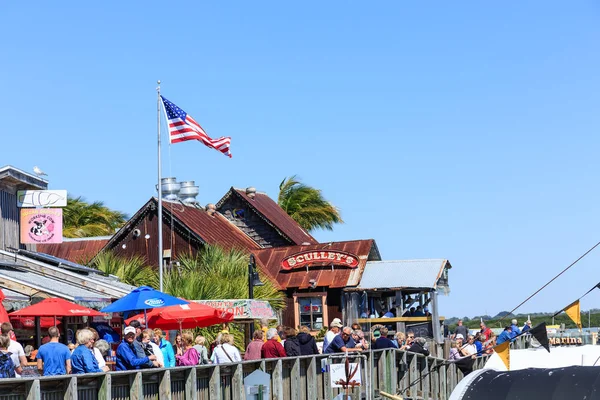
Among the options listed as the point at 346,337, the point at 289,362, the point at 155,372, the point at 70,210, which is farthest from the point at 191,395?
the point at 70,210

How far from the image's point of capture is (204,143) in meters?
31.2

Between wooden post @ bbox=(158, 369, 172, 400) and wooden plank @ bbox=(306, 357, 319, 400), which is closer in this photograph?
wooden post @ bbox=(158, 369, 172, 400)

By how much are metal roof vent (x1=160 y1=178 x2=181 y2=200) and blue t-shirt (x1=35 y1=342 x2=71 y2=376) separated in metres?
32.0

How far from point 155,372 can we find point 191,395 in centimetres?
89

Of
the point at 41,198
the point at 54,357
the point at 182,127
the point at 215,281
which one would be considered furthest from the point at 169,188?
the point at 54,357

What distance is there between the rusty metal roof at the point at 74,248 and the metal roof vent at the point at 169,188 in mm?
3299

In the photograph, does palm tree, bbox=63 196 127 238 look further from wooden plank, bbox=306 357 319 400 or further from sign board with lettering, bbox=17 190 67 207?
wooden plank, bbox=306 357 319 400

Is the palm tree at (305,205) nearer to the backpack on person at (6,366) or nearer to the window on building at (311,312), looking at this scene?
the window on building at (311,312)

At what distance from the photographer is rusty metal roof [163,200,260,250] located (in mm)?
40531

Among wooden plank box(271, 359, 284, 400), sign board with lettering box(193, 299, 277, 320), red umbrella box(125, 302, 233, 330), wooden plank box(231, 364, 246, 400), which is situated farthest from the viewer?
sign board with lettering box(193, 299, 277, 320)

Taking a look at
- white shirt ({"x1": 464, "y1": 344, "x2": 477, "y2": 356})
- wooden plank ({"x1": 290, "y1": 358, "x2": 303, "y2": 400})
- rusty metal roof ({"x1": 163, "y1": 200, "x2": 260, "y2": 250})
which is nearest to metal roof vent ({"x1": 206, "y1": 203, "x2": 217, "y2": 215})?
rusty metal roof ({"x1": 163, "y1": 200, "x2": 260, "y2": 250})

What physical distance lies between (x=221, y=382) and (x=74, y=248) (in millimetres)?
32786

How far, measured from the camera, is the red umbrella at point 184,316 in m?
20.8

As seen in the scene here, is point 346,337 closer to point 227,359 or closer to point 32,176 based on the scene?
point 227,359
